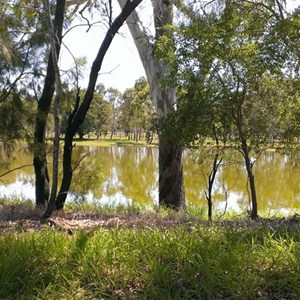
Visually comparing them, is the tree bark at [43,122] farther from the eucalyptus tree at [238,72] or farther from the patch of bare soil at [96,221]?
the eucalyptus tree at [238,72]

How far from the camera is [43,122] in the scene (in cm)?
642

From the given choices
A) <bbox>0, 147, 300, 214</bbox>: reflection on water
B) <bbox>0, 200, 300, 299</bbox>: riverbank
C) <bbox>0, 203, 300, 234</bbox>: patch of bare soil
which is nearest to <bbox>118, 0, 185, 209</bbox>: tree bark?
<bbox>0, 147, 300, 214</bbox>: reflection on water

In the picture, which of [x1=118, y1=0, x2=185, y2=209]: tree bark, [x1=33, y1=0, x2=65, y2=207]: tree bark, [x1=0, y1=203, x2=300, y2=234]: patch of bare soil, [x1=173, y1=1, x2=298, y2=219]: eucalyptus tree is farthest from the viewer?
[x1=118, y1=0, x2=185, y2=209]: tree bark

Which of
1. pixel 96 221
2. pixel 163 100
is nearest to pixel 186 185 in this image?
pixel 163 100

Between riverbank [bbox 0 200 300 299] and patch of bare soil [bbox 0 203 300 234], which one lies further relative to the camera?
patch of bare soil [bbox 0 203 300 234]

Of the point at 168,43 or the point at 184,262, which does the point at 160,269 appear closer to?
the point at 184,262

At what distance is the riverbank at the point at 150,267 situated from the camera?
260 centimetres

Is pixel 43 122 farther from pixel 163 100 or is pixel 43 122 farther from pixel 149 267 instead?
pixel 149 267

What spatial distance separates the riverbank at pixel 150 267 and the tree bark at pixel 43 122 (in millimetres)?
3026

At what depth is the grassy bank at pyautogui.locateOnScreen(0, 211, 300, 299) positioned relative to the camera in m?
2.60

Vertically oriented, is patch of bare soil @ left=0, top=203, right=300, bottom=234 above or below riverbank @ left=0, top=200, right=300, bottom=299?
below

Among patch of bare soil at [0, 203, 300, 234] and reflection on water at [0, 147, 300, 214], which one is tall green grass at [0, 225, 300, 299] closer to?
patch of bare soil at [0, 203, 300, 234]

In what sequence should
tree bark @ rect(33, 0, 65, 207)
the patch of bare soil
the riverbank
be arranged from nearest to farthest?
the riverbank
the patch of bare soil
tree bark @ rect(33, 0, 65, 207)

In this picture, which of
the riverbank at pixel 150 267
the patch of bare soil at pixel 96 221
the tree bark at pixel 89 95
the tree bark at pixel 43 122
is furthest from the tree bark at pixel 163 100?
the riverbank at pixel 150 267
